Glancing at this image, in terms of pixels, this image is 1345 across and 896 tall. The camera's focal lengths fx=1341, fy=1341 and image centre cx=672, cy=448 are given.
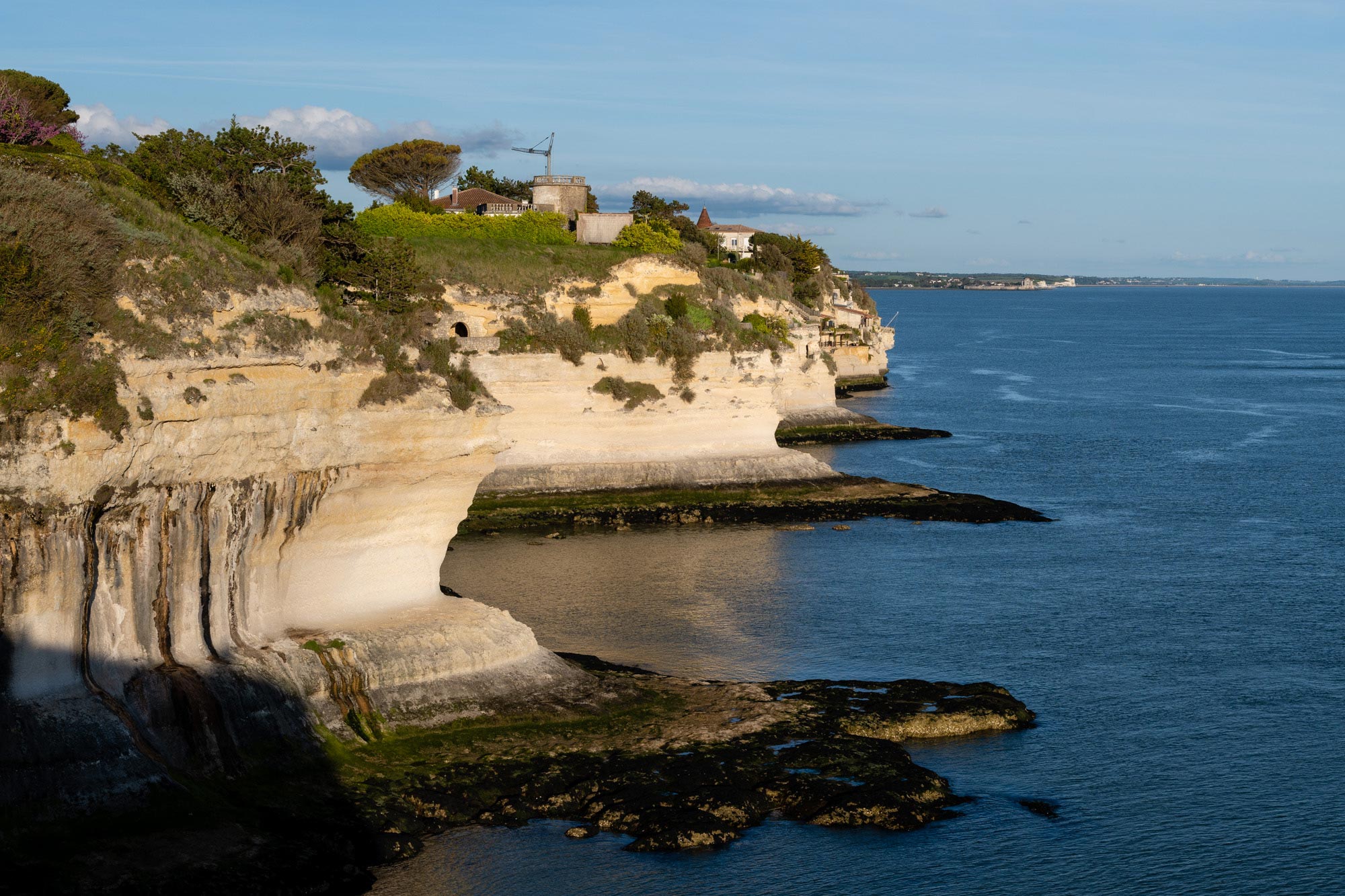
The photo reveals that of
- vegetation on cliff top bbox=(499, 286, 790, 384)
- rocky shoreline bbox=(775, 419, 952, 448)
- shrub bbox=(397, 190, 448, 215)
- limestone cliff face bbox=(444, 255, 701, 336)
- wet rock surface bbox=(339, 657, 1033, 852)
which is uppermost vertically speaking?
shrub bbox=(397, 190, 448, 215)

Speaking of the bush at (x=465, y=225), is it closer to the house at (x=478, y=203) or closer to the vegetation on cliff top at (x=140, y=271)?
the house at (x=478, y=203)

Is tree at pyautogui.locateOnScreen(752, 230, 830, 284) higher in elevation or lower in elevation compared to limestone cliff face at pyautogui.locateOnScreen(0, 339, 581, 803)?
higher

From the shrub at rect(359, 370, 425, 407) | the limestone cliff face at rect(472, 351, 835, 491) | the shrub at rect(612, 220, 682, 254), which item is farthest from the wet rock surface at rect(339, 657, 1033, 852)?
the shrub at rect(612, 220, 682, 254)

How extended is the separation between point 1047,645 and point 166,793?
18.8m

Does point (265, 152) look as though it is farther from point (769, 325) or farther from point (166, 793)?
point (769, 325)

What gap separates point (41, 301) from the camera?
19.5 m

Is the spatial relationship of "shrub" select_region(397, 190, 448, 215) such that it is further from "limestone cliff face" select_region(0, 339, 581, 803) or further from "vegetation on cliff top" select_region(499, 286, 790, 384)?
"limestone cliff face" select_region(0, 339, 581, 803)

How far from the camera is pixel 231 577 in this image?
71.5 ft

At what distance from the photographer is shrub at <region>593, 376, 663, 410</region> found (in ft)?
159

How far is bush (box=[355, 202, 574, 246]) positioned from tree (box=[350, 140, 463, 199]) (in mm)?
12837

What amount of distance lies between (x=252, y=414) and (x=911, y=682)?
1307 cm

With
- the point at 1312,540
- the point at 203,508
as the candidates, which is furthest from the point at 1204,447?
the point at 203,508

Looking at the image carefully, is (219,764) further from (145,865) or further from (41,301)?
(41,301)

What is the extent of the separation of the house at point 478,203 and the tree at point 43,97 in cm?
2759
